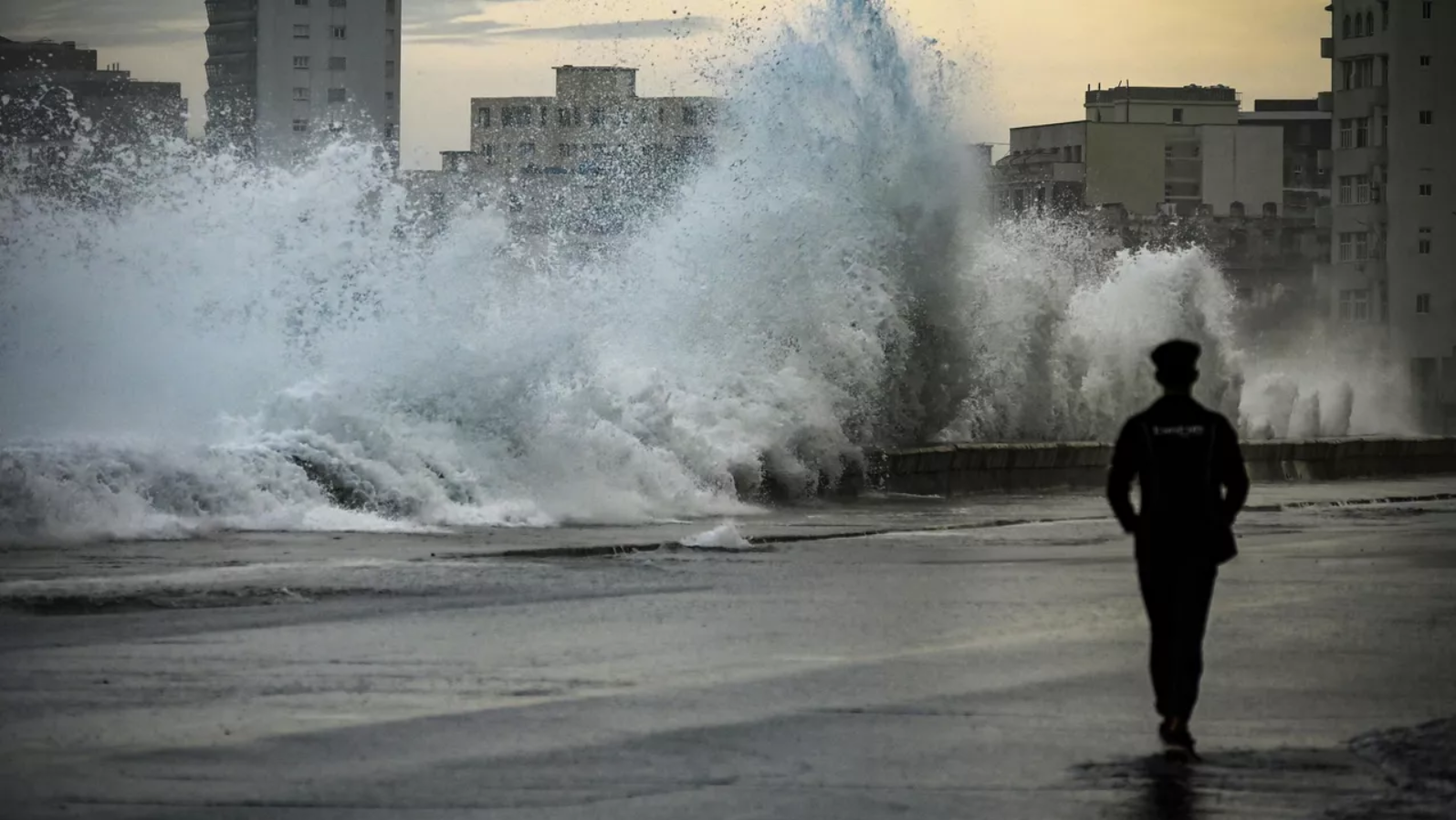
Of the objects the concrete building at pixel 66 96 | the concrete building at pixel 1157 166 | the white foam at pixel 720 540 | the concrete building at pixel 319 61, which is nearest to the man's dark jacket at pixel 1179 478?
the white foam at pixel 720 540

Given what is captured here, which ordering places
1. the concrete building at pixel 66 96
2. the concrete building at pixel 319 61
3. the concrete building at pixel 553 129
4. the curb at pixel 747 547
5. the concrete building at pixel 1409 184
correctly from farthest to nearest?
the concrete building at pixel 319 61
the concrete building at pixel 553 129
the concrete building at pixel 1409 184
the concrete building at pixel 66 96
the curb at pixel 747 547

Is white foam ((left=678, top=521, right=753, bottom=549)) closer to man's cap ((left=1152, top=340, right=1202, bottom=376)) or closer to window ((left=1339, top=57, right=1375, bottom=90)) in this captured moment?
man's cap ((left=1152, top=340, right=1202, bottom=376))

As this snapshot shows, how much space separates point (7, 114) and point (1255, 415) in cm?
4552

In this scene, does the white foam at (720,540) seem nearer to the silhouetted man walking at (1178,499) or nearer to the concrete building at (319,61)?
the silhouetted man walking at (1178,499)

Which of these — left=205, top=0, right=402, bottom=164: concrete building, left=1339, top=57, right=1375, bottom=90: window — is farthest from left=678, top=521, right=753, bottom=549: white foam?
left=205, top=0, right=402, bottom=164: concrete building

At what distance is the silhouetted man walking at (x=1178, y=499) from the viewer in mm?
9586

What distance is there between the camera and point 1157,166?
5595 inches

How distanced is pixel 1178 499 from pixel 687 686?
247 centimetres

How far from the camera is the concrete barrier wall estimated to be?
28891 mm

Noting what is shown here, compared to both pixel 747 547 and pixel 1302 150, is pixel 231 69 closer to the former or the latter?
pixel 1302 150

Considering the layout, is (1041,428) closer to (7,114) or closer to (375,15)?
(7,114)

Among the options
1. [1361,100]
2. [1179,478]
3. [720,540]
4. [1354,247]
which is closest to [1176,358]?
[1179,478]

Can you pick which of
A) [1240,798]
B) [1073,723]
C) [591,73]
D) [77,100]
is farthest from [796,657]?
[591,73]

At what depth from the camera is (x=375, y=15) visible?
6132 inches
